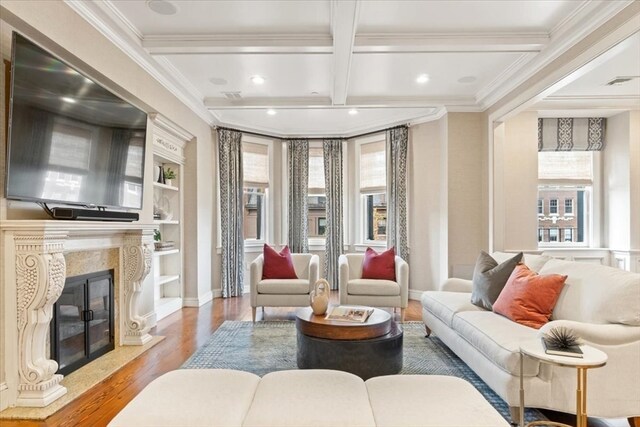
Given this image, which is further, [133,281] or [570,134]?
[570,134]

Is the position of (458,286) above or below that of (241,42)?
below

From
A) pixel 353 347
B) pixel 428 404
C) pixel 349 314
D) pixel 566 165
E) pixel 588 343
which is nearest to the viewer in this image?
pixel 428 404

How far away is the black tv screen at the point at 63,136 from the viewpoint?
86.6 inches

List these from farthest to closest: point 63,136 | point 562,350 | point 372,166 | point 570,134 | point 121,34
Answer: point 372,166 → point 570,134 → point 121,34 → point 63,136 → point 562,350

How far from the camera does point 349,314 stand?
304 cm

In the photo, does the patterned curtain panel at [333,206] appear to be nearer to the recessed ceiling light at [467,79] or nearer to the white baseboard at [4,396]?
the recessed ceiling light at [467,79]

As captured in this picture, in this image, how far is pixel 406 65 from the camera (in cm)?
398

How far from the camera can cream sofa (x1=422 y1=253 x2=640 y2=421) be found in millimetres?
2049

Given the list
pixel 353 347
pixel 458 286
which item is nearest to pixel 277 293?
pixel 353 347

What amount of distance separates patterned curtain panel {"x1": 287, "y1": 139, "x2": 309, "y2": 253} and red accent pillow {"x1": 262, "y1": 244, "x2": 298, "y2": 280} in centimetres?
168

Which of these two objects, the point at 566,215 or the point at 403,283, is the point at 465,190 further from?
the point at 566,215

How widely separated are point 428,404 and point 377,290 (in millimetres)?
2933

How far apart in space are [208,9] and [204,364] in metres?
2.89

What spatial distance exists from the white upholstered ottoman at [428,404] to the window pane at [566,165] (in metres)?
5.11
